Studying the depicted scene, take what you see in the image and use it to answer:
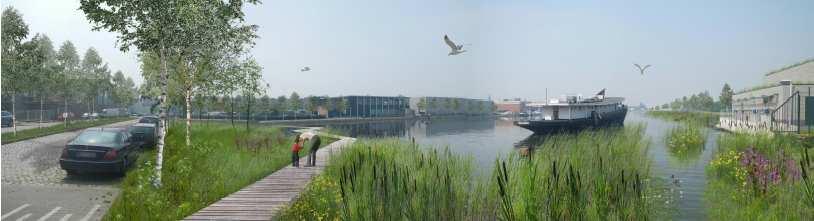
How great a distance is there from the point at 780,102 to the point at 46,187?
5116 centimetres

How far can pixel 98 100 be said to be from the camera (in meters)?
28.5

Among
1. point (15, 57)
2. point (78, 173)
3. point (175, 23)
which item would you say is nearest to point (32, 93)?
point (15, 57)

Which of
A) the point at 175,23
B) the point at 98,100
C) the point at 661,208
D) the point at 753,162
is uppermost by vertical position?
the point at 175,23

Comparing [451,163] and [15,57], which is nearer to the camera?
[451,163]

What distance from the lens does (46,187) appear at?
11.9m

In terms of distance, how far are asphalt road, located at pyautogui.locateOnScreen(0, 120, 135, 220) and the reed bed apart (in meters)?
22.9

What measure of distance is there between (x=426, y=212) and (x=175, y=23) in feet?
29.5

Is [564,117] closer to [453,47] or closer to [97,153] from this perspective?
[453,47]

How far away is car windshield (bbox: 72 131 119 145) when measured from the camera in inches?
523

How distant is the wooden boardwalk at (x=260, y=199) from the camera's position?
9.60 m

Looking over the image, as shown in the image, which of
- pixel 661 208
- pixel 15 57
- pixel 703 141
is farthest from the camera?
pixel 703 141

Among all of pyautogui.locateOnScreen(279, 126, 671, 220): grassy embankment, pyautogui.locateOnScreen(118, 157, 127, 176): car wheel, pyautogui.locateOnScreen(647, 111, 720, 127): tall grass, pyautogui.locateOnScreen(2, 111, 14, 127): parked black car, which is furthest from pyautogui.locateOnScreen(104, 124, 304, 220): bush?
pyautogui.locateOnScreen(647, 111, 720, 127): tall grass

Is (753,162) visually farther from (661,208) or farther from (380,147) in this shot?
(380,147)

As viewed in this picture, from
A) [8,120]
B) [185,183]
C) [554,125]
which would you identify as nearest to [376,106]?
[554,125]
